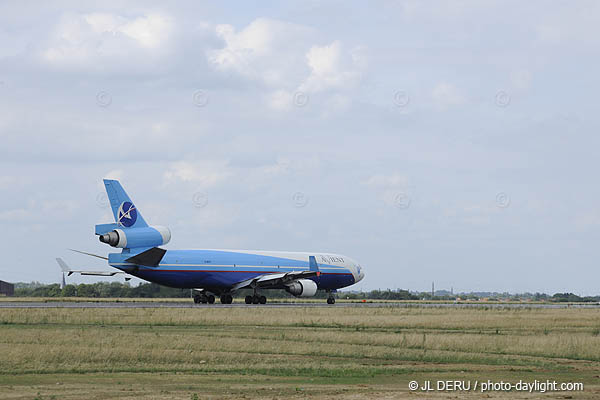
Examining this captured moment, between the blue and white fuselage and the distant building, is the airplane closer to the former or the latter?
the blue and white fuselage

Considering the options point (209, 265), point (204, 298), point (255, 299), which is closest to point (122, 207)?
point (209, 265)

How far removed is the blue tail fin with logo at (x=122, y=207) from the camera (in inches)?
2213

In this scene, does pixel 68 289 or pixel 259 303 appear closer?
pixel 259 303

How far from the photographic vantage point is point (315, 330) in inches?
1459

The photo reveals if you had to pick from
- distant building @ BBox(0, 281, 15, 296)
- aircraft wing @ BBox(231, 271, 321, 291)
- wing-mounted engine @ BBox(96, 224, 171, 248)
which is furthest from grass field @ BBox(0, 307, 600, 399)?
distant building @ BBox(0, 281, 15, 296)

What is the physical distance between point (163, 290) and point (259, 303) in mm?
35812

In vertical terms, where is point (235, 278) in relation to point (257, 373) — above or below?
above

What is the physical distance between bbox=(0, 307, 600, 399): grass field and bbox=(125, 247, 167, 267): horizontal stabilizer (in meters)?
15.9

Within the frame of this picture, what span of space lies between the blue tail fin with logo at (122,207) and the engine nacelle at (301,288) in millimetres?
14709

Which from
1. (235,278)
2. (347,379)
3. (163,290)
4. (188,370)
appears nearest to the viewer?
(347,379)

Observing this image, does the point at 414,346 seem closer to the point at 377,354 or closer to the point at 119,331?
the point at 377,354

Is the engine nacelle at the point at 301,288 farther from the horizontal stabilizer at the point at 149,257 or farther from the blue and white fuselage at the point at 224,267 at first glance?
the horizontal stabilizer at the point at 149,257

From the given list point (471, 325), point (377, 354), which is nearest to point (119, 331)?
point (377, 354)

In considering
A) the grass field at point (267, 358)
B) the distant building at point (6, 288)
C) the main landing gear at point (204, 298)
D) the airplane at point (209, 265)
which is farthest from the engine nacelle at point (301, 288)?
the distant building at point (6, 288)
